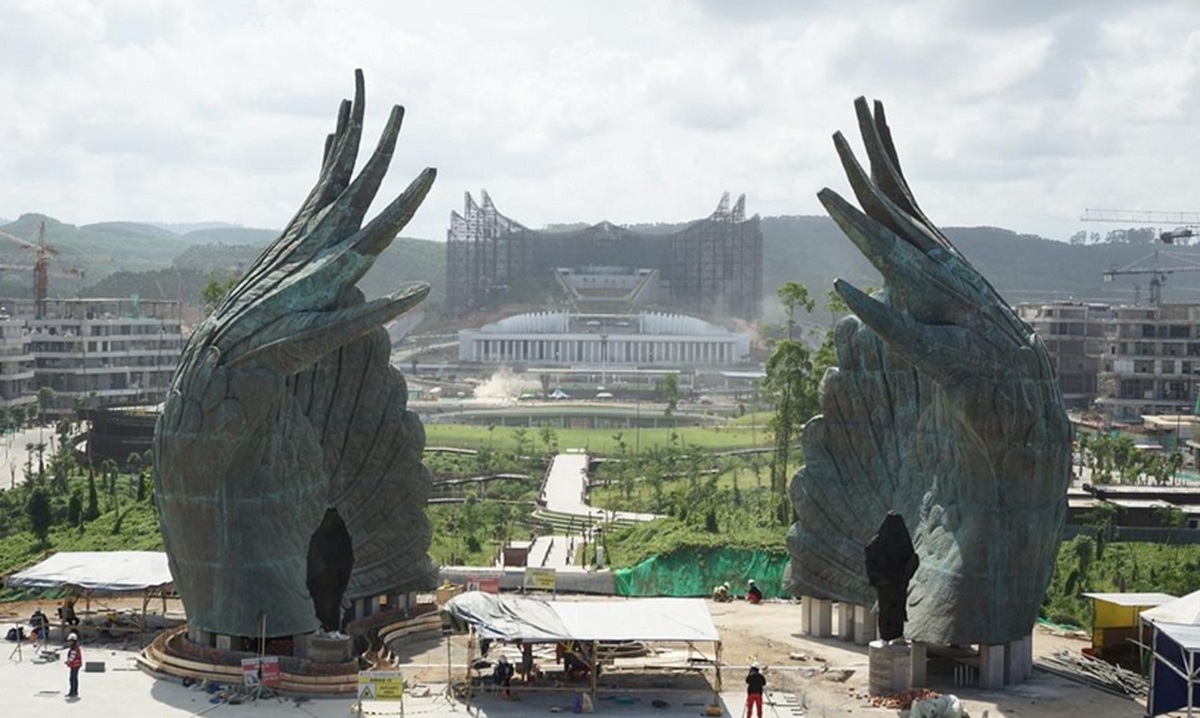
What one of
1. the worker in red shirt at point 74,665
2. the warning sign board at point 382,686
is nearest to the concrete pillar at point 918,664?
the warning sign board at point 382,686

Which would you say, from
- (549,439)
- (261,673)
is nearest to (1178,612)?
(261,673)

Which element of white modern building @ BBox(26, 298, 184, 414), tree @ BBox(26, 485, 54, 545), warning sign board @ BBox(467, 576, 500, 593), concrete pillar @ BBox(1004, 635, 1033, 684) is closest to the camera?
concrete pillar @ BBox(1004, 635, 1033, 684)

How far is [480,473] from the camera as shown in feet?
209

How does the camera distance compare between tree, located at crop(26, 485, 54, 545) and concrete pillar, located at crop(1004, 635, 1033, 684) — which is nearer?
concrete pillar, located at crop(1004, 635, 1033, 684)

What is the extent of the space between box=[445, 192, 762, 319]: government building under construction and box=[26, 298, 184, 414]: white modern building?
81807 mm

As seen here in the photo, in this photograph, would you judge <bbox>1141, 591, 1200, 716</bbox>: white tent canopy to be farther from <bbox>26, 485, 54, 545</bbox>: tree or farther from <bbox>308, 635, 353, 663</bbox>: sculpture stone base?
<bbox>26, 485, 54, 545</bbox>: tree

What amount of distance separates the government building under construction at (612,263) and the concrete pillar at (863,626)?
14629 centimetres

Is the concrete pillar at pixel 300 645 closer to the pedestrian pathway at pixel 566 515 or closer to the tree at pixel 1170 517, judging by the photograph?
the pedestrian pathway at pixel 566 515

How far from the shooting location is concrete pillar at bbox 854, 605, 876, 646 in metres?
31.7

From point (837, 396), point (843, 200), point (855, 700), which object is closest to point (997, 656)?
point (855, 700)

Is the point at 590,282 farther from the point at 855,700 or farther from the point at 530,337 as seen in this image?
the point at 855,700

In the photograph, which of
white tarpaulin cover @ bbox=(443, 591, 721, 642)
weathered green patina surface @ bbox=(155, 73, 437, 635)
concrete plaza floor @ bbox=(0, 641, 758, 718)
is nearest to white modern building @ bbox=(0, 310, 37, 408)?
weathered green patina surface @ bbox=(155, 73, 437, 635)

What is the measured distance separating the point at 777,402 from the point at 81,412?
3464 cm

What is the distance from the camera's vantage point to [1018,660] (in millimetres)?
28531
